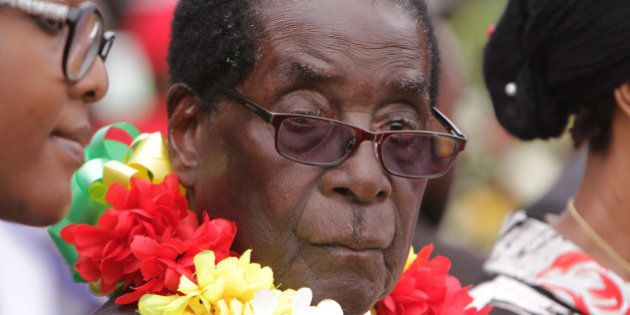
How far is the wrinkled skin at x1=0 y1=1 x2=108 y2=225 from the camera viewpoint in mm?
2676

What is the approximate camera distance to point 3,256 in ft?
14.1

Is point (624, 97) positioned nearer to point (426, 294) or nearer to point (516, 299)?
point (516, 299)

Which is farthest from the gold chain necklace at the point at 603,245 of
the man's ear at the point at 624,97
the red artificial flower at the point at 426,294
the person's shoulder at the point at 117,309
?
the person's shoulder at the point at 117,309

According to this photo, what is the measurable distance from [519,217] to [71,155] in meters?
1.80

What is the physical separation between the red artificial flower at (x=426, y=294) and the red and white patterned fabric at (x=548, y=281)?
0.53m

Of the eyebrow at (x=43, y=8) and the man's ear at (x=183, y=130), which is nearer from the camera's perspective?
the eyebrow at (x=43, y=8)

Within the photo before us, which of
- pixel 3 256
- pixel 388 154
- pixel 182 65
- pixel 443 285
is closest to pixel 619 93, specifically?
pixel 443 285

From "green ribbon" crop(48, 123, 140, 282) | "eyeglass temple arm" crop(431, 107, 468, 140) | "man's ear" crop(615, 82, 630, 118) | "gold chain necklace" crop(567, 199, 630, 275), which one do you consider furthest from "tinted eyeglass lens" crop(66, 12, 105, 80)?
"gold chain necklace" crop(567, 199, 630, 275)

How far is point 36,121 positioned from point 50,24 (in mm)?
241

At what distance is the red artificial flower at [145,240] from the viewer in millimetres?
2770

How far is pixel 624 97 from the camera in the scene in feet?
12.0

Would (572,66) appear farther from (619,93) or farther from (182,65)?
(182,65)

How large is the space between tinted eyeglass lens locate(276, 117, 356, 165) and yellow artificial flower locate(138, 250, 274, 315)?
0.89ft

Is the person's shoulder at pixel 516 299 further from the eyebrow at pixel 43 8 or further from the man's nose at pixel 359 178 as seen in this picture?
the eyebrow at pixel 43 8
